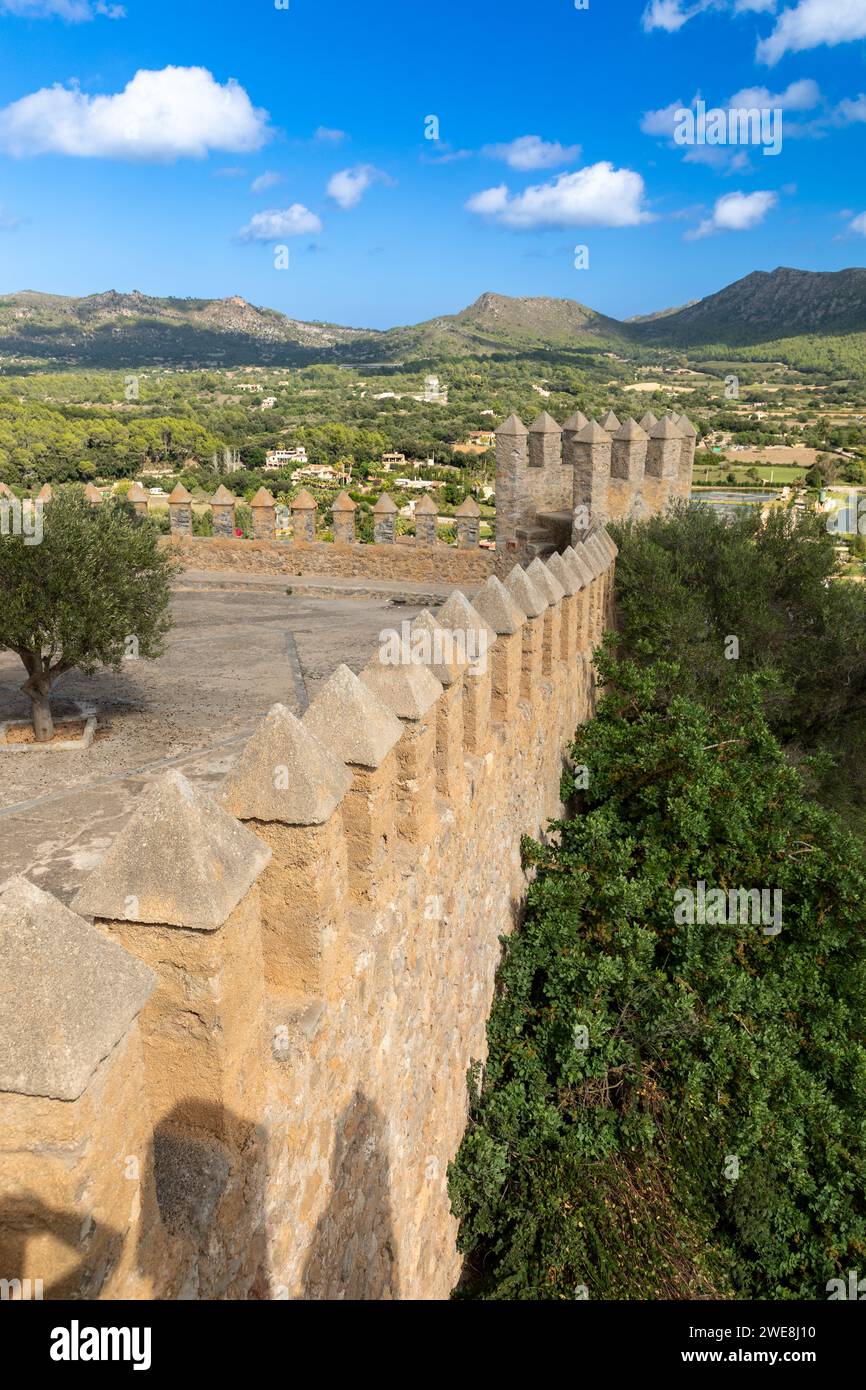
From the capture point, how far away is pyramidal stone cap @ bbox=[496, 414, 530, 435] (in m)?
13.4

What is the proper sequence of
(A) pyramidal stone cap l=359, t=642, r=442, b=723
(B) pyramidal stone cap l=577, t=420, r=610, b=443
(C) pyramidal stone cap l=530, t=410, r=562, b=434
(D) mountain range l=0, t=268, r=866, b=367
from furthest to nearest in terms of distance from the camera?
(D) mountain range l=0, t=268, r=866, b=367 → (C) pyramidal stone cap l=530, t=410, r=562, b=434 → (B) pyramidal stone cap l=577, t=420, r=610, b=443 → (A) pyramidal stone cap l=359, t=642, r=442, b=723

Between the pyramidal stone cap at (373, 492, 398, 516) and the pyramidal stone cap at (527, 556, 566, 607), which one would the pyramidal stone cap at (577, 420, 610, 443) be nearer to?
the pyramidal stone cap at (373, 492, 398, 516)

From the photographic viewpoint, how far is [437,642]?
4.08 m

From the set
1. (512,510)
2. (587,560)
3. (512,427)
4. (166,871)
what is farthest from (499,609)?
(512,510)

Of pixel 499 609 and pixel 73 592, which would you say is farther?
pixel 73 592

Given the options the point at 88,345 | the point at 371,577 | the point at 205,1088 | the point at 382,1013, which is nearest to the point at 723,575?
the point at 371,577

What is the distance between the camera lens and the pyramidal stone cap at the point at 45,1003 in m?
1.55

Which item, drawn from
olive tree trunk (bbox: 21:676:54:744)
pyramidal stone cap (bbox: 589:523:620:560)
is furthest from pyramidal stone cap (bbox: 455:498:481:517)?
olive tree trunk (bbox: 21:676:54:744)

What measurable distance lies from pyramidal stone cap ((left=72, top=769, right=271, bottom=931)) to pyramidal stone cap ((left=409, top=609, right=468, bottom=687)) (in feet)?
6.47

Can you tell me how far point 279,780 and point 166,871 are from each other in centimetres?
59

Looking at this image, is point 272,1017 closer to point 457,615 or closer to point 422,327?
point 457,615

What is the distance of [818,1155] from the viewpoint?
16.6 feet

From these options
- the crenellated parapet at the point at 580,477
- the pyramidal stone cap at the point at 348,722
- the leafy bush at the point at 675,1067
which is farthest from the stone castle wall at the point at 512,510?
the pyramidal stone cap at the point at 348,722

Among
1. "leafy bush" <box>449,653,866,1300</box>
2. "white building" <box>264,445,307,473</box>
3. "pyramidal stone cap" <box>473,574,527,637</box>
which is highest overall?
"white building" <box>264,445,307,473</box>
